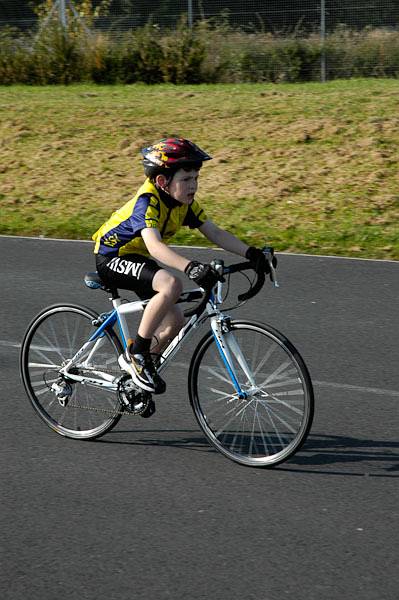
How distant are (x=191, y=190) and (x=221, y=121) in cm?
1281

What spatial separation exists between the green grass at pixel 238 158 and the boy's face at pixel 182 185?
22.1 ft

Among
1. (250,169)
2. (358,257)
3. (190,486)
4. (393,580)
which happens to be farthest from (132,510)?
(250,169)

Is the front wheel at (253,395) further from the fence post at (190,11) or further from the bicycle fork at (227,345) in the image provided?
the fence post at (190,11)

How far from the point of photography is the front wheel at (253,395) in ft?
20.7

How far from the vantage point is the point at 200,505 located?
6.00 meters

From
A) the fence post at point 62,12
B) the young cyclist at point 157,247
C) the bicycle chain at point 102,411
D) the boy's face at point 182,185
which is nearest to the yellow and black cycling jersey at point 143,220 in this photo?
the young cyclist at point 157,247

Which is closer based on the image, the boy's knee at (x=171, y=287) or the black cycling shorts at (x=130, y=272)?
the boy's knee at (x=171, y=287)

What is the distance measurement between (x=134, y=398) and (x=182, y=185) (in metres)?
1.30

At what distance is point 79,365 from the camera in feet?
23.3

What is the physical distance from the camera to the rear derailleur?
6.79 meters

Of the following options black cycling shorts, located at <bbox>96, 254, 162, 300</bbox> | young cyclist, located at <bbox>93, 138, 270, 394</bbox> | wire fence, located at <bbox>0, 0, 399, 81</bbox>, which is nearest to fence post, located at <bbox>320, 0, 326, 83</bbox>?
wire fence, located at <bbox>0, 0, 399, 81</bbox>

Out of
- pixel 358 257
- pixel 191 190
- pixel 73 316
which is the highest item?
pixel 191 190

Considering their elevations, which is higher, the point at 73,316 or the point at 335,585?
the point at 73,316

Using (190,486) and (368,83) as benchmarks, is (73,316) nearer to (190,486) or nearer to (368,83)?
(190,486)
